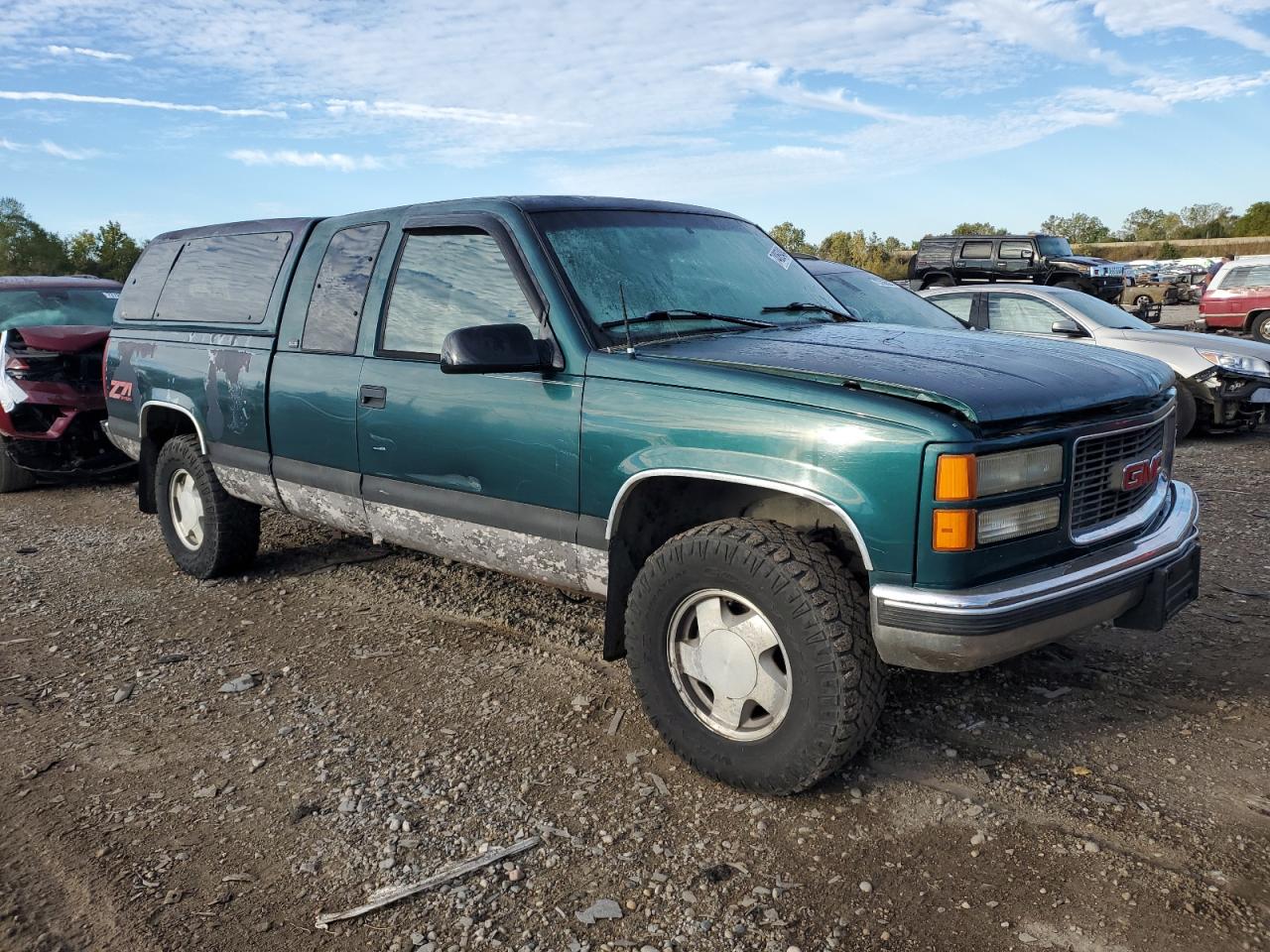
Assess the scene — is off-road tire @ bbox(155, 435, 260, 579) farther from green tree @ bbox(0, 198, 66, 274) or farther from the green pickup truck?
green tree @ bbox(0, 198, 66, 274)

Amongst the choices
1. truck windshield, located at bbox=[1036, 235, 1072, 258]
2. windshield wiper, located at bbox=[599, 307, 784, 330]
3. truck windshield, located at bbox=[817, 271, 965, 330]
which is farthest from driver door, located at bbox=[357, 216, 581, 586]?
truck windshield, located at bbox=[1036, 235, 1072, 258]

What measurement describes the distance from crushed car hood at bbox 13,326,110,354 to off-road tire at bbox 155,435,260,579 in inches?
92.1

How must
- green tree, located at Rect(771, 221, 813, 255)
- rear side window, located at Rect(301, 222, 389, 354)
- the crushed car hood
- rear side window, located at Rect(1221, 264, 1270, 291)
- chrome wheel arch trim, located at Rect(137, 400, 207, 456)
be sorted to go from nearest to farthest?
rear side window, located at Rect(301, 222, 389, 354) → chrome wheel arch trim, located at Rect(137, 400, 207, 456) → the crushed car hood → rear side window, located at Rect(1221, 264, 1270, 291) → green tree, located at Rect(771, 221, 813, 255)

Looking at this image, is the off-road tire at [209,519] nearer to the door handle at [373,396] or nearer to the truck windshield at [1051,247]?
the door handle at [373,396]

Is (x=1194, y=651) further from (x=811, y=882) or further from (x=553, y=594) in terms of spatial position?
(x=553, y=594)

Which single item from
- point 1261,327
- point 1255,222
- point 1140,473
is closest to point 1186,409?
point 1140,473

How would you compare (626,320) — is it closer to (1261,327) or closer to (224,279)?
(224,279)

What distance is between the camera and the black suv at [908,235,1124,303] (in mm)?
23734

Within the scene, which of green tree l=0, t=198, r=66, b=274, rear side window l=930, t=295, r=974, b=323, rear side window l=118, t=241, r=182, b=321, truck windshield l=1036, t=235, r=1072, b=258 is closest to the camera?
rear side window l=118, t=241, r=182, b=321

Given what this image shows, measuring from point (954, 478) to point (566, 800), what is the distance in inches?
59.7

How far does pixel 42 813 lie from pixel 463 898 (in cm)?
146

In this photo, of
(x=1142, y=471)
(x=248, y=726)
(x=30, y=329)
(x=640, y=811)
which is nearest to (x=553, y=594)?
(x=248, y=726)

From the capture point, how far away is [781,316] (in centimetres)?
402

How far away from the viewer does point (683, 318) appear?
3709 mm
